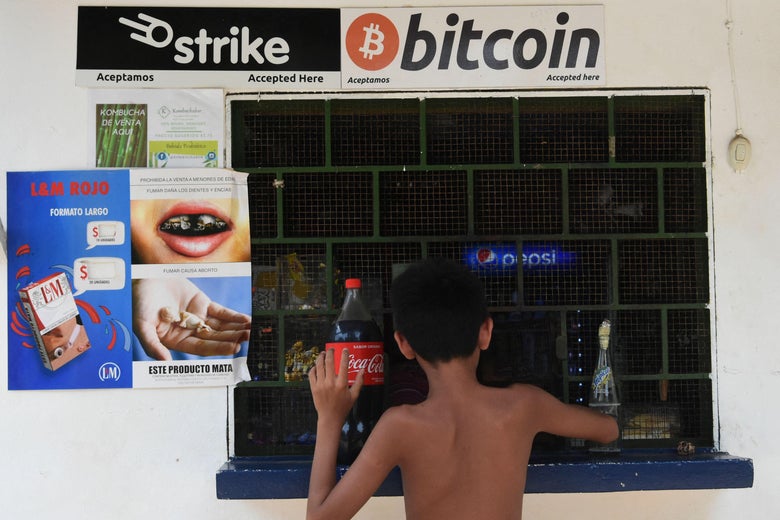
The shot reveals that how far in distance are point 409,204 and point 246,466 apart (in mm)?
1262

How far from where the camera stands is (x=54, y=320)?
2979 mm

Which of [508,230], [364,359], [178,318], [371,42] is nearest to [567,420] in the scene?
[364,359]

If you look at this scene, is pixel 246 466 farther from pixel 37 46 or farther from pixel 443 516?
pixel 37 46

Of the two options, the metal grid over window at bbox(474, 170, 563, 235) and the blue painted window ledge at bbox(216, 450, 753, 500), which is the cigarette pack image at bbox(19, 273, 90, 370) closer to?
the blue painted window ledge at bbox(216, 450, 753, 500)

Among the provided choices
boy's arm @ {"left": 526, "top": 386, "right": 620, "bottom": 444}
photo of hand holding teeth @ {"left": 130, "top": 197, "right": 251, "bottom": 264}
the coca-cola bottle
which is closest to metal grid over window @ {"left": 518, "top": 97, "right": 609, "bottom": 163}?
the coca-cola bottle

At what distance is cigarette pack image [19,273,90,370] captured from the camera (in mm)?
2969

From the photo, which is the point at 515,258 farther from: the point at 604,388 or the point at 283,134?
the point at 283,134

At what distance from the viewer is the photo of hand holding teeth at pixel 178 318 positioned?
3016 mm

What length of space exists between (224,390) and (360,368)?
2.28 ft

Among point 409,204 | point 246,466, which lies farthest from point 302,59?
point 246,466

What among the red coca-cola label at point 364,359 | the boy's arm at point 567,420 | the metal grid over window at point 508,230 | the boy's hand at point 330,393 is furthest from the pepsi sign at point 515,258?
the boy's hand at point 330,393

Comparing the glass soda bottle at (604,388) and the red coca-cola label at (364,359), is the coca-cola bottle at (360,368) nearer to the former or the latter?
the red coca-cola label at (364,359)

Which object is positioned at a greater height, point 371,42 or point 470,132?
point 371,42

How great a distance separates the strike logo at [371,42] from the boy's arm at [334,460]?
4.15ft
